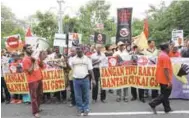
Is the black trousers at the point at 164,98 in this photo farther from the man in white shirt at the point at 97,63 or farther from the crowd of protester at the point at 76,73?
the man in white shirt at the point at 97,63

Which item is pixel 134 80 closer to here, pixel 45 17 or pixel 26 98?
pixel 26 98

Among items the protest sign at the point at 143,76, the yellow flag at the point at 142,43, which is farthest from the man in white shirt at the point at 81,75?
the yellow flag at the point at 142,43

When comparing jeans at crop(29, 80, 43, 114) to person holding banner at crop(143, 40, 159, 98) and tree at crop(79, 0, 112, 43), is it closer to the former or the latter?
person holding banner at crop(143, 40, 159, 98)

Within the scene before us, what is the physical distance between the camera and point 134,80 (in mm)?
12859

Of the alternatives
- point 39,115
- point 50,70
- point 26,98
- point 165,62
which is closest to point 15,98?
point 26,98

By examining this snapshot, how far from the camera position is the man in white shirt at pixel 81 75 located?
1084 centimetres

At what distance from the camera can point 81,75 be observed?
1084cm

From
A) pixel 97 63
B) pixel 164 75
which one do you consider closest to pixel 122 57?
pixel 97 63

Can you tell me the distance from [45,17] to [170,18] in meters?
11.0

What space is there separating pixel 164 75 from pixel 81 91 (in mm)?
2002

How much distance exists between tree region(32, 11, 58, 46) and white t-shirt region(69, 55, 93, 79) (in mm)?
27224

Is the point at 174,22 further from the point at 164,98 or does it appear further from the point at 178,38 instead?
the point at 164,98

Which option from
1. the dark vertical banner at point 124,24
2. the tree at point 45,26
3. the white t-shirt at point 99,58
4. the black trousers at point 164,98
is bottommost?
the black trousers at point 164,98

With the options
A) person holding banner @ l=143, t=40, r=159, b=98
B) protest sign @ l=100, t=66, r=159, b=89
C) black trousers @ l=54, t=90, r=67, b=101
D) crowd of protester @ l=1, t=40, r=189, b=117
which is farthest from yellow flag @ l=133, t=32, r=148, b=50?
black trousers @ l=54, t=90, r=67, b=101
